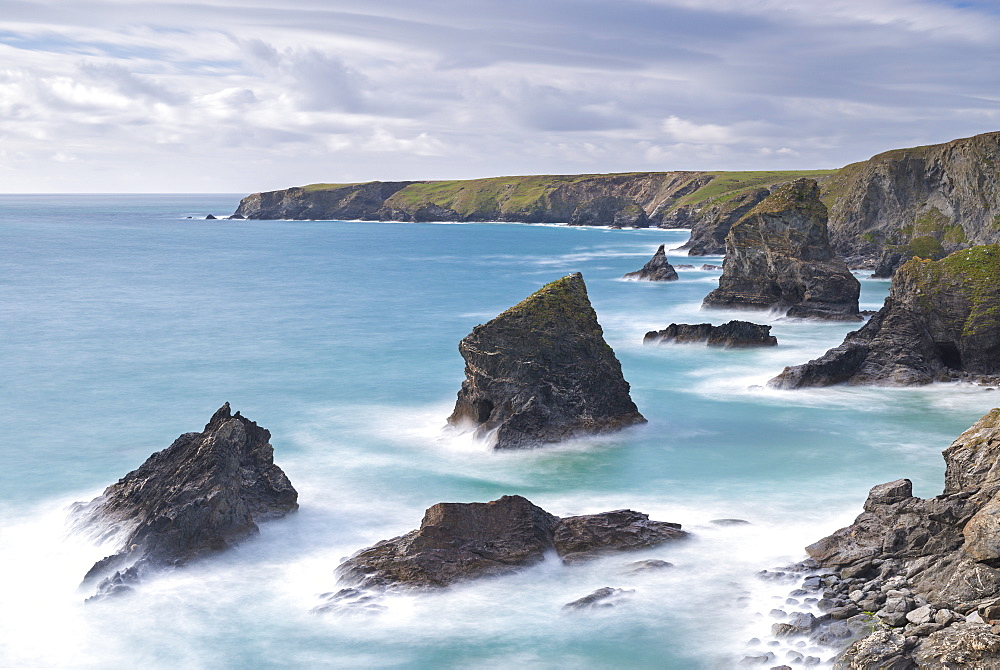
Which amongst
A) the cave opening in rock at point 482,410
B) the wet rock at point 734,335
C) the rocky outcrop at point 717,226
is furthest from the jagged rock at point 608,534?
the rocky outcrop at point 717,226

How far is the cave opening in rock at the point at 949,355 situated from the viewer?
1417 inches

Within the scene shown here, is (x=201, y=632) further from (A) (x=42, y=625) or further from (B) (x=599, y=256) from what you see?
(B) (x=599, y=256)

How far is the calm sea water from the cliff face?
76.9 ft

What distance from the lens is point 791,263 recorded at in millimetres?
55812

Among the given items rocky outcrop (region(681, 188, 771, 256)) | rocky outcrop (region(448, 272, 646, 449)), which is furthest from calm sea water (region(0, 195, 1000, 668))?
rocky outcrop (region(681, 188, 771, 256))

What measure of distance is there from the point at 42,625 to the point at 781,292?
4930 cm

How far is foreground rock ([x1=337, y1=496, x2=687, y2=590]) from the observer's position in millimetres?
17453

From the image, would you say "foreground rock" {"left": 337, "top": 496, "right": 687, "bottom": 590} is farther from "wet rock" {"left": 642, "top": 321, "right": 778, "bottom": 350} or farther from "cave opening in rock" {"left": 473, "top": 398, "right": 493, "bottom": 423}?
"wet rock" {"left": 642, "top": 321, "right": 778, "bottom": 350}

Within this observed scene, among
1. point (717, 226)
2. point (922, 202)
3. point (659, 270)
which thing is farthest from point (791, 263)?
point (717, 226)

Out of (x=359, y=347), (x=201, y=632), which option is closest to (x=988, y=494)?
(x=201, y=632)

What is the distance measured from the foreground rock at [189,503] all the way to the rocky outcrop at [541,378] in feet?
26.0

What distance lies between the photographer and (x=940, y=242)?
8019 cm

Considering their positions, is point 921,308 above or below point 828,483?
above

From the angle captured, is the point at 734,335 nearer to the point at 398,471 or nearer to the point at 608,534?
the point at 398,471
